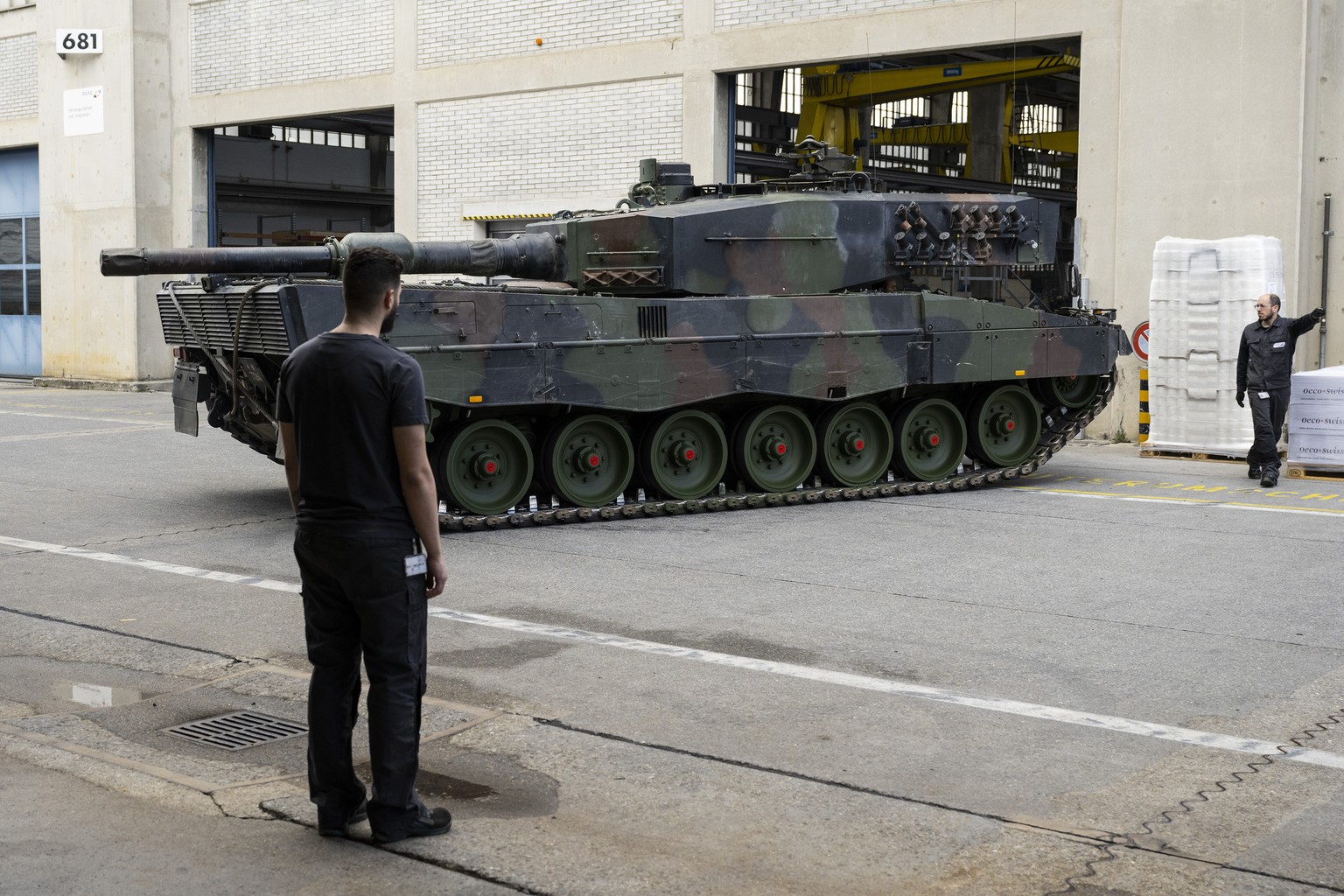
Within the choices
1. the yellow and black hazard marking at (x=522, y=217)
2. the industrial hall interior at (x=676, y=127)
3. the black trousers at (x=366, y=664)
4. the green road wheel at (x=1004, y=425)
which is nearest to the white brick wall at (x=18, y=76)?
the industrial hall interior at (x=676, y=127)

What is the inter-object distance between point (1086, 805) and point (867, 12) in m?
16.0

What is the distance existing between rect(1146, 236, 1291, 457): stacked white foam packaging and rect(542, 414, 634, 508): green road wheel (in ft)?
23.3

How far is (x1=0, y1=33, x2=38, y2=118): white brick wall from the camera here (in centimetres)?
3006

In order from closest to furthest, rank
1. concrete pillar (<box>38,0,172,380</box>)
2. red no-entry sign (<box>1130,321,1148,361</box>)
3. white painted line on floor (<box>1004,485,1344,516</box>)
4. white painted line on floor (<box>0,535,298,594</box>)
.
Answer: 1. white painted line on floor (<box>0,535,298,594</box>)
2. white painted line on floor (<box>1004,485,1344,516</box>)
3. red no-entry sign (<box>1130,321,1148,361</box>)
4. concrete pillar (<box>38,0,172,380</box>)

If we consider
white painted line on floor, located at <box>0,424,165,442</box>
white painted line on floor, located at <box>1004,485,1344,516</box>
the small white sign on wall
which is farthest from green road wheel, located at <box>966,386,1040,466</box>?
the small white sign on wall

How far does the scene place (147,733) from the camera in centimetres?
609

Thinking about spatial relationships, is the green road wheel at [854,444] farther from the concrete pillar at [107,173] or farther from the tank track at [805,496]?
the concrete pillar at [107,173]

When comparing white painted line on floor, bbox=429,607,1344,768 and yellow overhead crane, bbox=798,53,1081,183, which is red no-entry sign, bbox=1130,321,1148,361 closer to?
yellow overhead crane, bbox=798,53,1081,183

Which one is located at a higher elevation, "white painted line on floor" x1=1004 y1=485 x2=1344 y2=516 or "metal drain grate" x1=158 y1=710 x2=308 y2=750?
"white painted line on floor" x1=1004 y1=485 x2=1344 y2=516

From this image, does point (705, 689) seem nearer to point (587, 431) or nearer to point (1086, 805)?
point (1086, 805)

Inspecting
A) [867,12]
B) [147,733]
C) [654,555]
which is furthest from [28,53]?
[147,733]

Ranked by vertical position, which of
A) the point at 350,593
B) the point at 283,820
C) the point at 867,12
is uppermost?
the point at 867,12

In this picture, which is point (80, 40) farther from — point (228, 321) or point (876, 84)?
point (228, 321)

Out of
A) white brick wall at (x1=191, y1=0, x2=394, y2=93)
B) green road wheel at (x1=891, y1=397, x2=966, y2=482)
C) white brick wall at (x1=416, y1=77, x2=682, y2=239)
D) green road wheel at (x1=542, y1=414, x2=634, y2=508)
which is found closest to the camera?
green road wheel at (x1=542, y1=414, x2=634, y2=508)
